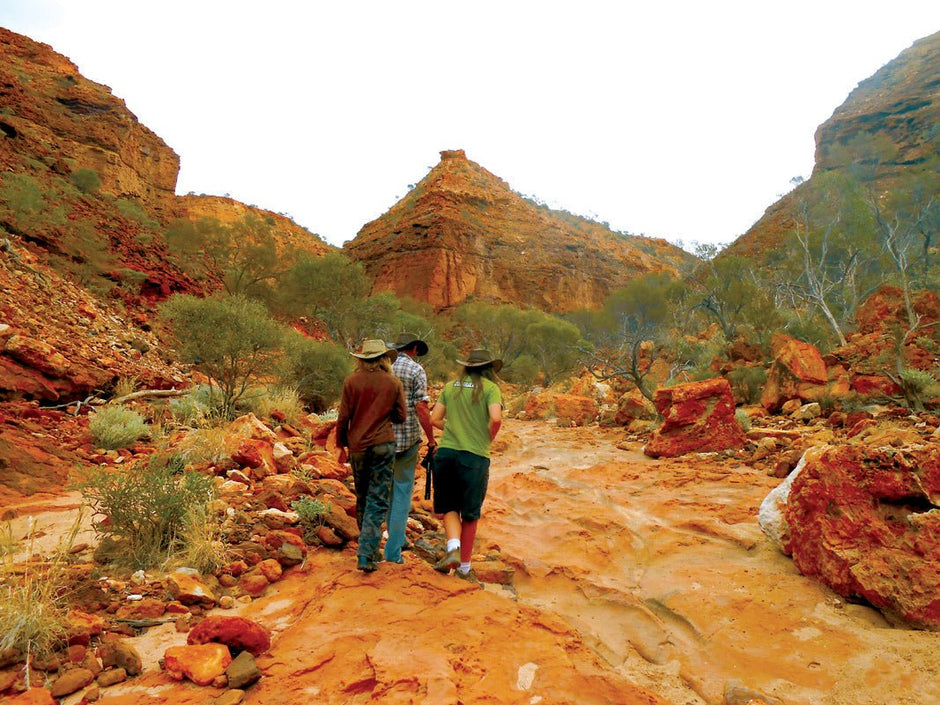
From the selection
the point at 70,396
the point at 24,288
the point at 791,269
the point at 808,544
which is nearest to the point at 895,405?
the point at 808,544

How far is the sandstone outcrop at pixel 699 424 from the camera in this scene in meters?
8.58

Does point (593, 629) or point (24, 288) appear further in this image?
point (24, 288)

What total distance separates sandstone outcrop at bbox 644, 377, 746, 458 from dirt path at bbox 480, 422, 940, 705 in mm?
1873

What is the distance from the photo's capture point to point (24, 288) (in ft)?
30.0

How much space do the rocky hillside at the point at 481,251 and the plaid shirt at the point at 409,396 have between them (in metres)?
34.1

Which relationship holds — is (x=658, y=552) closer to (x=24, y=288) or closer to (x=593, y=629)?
(x=593, y=629)

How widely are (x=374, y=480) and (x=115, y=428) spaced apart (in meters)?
4.00

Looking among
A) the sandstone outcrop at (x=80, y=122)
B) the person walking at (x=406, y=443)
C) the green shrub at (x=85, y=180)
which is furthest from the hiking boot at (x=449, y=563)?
the sandstone outcrop at (x=80, y=122)

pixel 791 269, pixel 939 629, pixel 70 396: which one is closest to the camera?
pixel 939 629

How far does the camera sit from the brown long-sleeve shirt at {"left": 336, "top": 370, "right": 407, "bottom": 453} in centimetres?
362

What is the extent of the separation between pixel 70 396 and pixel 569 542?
682 cm

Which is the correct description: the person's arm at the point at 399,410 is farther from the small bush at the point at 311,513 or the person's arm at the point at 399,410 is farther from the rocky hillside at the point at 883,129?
the rocky hillside at the point at 883,129

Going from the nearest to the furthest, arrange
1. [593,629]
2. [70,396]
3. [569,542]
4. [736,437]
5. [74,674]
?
[74,674] → [593,629] → [569,542] → [70,396] → [736,437]

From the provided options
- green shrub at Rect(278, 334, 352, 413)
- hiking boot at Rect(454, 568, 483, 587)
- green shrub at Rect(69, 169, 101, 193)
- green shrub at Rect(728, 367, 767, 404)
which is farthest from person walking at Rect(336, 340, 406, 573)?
green shrub at Rect(69, 169, 101, 193)
